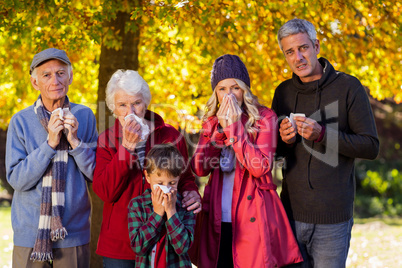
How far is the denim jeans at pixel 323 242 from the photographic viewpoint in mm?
3383

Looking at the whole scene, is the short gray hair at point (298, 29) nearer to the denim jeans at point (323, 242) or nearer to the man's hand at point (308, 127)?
the man's hand at point (308, 127)

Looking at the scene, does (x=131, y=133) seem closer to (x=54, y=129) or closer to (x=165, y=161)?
(x=165, y=161)

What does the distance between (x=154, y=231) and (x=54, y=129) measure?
1031 millimetres

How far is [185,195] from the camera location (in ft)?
11.4

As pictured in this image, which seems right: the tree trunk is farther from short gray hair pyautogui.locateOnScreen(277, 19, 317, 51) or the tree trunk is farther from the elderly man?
short gray hair pyautogui.locateOnScreen(277, 19, 317, 51)

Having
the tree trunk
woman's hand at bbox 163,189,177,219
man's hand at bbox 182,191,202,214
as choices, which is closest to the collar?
man's hand at bbox 182,191,202,214

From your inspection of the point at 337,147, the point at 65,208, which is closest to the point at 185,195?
the point at 65,208

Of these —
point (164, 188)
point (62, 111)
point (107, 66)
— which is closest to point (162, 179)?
point (164, 188)

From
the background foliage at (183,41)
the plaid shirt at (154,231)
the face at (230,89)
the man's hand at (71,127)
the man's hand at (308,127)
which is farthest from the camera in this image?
the background foliage at (183,41)

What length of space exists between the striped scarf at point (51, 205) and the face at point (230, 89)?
1260 mm

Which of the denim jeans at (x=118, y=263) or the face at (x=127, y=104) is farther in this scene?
the face at (x=127, y=104)

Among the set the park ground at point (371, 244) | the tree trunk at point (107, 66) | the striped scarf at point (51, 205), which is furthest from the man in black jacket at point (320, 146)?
the park ground at point (371, 244)

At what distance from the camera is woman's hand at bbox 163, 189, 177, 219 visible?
3.21 m

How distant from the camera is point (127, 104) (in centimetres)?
351
